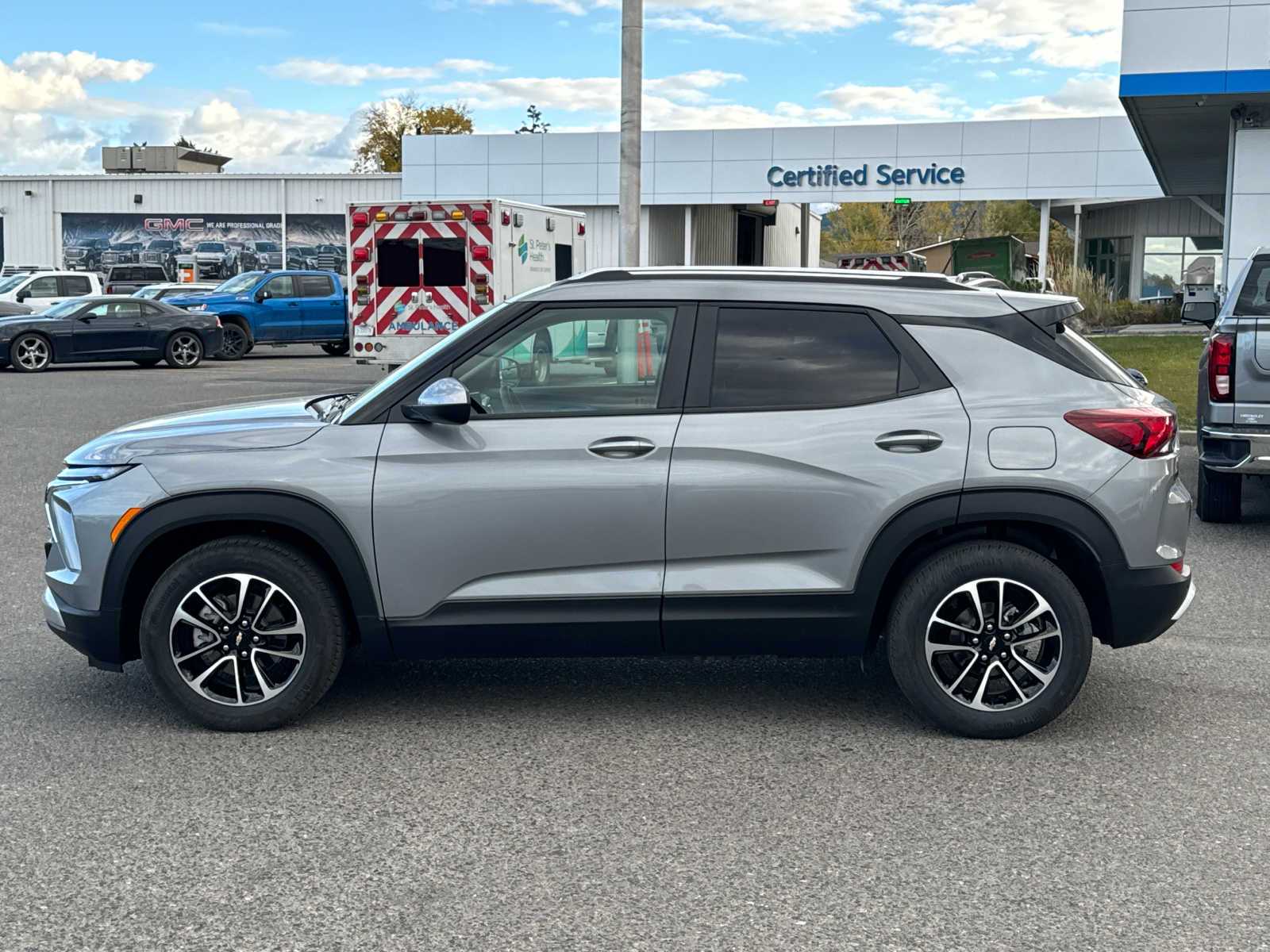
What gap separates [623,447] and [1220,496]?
6.41 metres

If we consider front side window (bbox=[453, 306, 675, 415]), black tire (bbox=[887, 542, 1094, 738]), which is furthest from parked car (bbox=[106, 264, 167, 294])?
black tire (bbox=[887, 542, 1094, 738])

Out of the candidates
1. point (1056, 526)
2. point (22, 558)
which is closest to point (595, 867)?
point (1056, 526)

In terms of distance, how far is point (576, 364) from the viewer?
548 centimetres

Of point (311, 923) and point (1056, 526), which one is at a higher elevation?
point (1056, 526)

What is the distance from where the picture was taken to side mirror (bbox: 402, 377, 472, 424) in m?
5.14

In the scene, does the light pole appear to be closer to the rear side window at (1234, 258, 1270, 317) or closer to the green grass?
the green grass

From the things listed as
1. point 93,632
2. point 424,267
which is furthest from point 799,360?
point 424,267

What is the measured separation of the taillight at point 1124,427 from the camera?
5.23 meters

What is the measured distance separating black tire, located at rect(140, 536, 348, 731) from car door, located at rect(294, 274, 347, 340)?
26455 mm

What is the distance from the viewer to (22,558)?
28.5 ft

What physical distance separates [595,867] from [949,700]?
1.73 meters

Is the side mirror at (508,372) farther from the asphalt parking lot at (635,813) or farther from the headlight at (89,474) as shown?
the headlight at (89,474)

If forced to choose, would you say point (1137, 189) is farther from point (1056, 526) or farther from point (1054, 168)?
point (1056, 526)

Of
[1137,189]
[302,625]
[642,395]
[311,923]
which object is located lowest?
[311,923]
